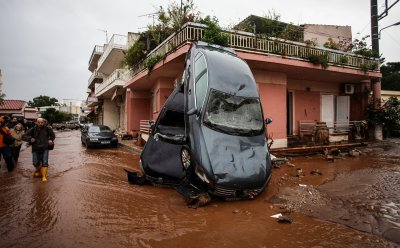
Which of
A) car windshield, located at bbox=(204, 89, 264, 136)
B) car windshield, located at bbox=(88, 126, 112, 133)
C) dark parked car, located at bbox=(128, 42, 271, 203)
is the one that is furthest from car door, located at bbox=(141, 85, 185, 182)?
car windshield, located at bbox=(88, 126, 112, 133)

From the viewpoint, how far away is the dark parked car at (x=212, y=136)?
15.9 feet

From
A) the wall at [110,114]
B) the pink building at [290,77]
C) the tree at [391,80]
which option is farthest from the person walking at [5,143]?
the tree at [391,80]

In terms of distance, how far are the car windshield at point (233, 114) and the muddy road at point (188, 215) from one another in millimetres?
1436

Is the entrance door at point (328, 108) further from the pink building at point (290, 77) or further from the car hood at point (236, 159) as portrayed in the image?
the car hood at point (236, 159)

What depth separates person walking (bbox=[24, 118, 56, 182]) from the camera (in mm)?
7344

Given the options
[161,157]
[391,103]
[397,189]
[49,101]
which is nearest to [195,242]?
[161,157]

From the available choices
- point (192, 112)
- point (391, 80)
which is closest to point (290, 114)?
point (192, 112)

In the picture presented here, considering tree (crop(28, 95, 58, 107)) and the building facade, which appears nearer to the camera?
the building facade

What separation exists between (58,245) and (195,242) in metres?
1.72

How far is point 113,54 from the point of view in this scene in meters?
25.0

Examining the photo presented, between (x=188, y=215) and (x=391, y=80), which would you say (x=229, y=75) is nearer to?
(x=188, y=215)

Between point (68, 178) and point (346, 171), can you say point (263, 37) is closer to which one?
point (346, 171)

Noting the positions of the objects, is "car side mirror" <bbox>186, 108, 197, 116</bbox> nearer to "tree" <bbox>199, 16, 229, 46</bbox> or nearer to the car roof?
the car roof

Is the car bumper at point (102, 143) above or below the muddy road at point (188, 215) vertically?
above
